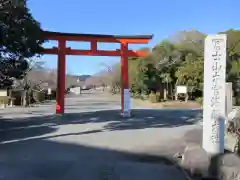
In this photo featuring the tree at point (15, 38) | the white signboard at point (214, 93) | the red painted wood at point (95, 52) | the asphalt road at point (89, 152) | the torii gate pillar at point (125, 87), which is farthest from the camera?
the red painted wood at point (95, 52)

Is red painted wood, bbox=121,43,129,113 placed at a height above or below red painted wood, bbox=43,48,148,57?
below

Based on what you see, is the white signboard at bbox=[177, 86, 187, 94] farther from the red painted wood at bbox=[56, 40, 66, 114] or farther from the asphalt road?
the asphalt road

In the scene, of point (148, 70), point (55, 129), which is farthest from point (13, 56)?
point (148, 70)

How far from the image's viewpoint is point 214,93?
7664mm

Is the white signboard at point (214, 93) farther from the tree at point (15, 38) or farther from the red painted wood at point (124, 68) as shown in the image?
the red painted wood at point (124, 68)

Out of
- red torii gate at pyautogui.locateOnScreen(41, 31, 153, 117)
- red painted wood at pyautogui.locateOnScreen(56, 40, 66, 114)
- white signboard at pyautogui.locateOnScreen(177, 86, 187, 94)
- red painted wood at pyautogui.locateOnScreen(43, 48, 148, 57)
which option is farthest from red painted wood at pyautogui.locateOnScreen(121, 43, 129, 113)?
white signboard at pyautogui.locateOnScreen(177, 86, 187, 94)

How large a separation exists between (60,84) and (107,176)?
14526 millimetres

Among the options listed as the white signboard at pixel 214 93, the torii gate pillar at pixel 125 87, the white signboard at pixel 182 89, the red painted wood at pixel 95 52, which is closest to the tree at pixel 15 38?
the red painted wood at pixel 95 52

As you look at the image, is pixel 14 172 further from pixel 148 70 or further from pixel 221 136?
pixel 148 70

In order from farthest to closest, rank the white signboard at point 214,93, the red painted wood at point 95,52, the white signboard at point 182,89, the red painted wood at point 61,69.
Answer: the white signboard at point 182,89
the red painted wood at point 95,52
the red painted wood at point 61,69
the white signboard at point 214,93

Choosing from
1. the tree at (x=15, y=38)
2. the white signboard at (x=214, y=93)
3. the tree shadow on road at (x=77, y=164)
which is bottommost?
the tree shadow on road at (x=77, y=164)

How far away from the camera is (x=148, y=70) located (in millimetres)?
38000

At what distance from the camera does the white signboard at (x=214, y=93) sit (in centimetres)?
754

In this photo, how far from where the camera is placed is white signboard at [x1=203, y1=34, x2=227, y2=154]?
297 inches
